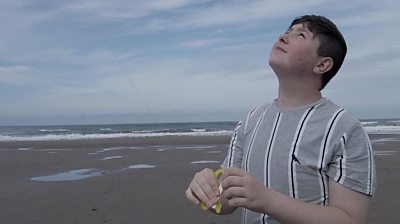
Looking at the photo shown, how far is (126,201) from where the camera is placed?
8.25 meters

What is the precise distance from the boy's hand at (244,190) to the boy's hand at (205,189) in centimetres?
12

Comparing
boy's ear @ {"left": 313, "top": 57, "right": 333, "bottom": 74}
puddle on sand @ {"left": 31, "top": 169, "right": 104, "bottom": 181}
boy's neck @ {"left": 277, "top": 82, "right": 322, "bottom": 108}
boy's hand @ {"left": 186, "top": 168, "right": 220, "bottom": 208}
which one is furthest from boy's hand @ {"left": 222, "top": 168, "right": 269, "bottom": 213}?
puddle on sand @ {"left": 31, "top": 169, "right": 104, "bottom": 181}

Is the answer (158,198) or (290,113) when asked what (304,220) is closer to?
(290,113)

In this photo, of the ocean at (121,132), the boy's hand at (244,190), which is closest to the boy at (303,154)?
the boy's hand at (244,190)

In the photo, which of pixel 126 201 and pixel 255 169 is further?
pixel 126 201

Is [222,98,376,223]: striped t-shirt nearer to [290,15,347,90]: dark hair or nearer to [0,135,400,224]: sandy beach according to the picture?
[290,15,347,90]: dark hair

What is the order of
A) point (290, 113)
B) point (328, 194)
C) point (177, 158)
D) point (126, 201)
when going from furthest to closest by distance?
point (177, 158) < point (126, 201) < point (290, 113) < point (328, 194)

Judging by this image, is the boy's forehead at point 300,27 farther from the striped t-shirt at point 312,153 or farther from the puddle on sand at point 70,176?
the puddle on sand at point 70,176

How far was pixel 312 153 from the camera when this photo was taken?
1.71 m

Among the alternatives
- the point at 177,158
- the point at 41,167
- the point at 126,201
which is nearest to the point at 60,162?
the point at 41,167

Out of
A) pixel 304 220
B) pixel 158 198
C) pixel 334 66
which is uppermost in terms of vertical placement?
pixel 334 66

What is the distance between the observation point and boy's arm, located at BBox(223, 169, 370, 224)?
58.3 inches

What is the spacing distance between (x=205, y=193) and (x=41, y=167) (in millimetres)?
14066

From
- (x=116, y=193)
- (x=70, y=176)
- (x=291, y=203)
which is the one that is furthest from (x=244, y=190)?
(x=70, y=176)
